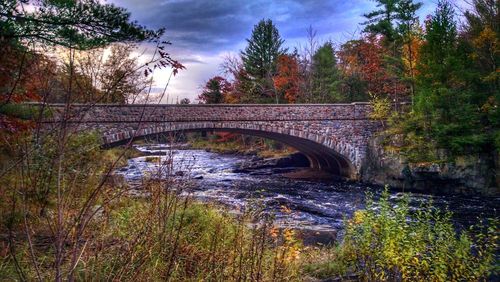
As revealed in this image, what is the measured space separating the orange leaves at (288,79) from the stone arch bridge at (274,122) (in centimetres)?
1191

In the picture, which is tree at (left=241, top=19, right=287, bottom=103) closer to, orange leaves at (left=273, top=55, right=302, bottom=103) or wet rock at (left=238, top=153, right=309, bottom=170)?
orange leaves at (left=273, top=55, right=302, bottom=103)

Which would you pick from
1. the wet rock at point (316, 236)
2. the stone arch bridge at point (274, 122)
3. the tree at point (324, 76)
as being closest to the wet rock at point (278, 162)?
the tree at point (324, 76)

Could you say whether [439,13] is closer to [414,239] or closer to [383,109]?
[383,109]

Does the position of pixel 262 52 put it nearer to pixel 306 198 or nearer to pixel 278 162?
pixel 278 162

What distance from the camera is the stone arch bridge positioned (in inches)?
660

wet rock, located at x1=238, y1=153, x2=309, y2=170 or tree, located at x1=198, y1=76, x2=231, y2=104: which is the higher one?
tree, located at x1=198, y1=76, x2=231, y2=104

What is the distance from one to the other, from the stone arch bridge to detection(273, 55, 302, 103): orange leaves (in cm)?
1191

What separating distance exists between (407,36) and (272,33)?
16512 millimetres

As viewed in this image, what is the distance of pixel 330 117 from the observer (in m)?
20.2

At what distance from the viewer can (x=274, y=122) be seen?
1930 centimetres

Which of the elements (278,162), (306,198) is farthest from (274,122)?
(278,162)

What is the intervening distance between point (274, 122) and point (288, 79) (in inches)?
580

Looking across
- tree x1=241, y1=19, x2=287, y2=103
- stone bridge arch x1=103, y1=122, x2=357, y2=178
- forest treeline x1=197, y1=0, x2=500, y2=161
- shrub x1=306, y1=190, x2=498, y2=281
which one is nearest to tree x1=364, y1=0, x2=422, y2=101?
forest treeline x1=197, y1=0, x2=500, y2=161

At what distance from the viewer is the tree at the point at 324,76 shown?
3084 centimetres
